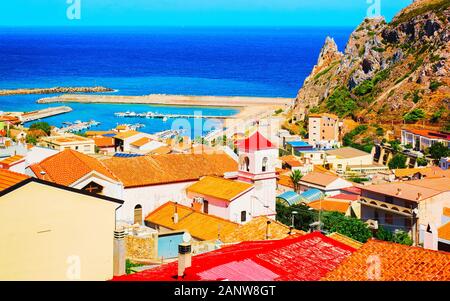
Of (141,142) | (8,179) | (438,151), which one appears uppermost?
(8,179)

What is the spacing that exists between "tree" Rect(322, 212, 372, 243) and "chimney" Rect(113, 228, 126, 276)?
8.94m

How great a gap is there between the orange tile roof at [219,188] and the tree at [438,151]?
1759 cm

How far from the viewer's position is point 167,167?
1636 cm

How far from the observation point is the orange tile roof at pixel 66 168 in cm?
1279

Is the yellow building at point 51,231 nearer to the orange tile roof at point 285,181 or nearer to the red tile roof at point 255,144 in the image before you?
the red tile roof at point 255,144

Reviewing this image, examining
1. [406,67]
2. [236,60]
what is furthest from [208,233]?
[236,60]

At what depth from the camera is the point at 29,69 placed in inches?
4306

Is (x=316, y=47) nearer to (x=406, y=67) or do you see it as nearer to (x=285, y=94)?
(x=285, y=94)

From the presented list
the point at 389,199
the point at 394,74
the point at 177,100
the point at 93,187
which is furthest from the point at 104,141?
the point at 177,100

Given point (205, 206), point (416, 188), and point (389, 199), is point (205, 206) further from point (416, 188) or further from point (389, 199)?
point (416, 188)

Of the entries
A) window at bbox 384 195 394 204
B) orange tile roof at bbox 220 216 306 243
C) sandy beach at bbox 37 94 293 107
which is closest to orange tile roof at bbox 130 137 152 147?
window at bbox 384 195 394 204

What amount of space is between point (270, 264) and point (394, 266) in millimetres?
928

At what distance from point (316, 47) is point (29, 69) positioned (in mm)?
78451
